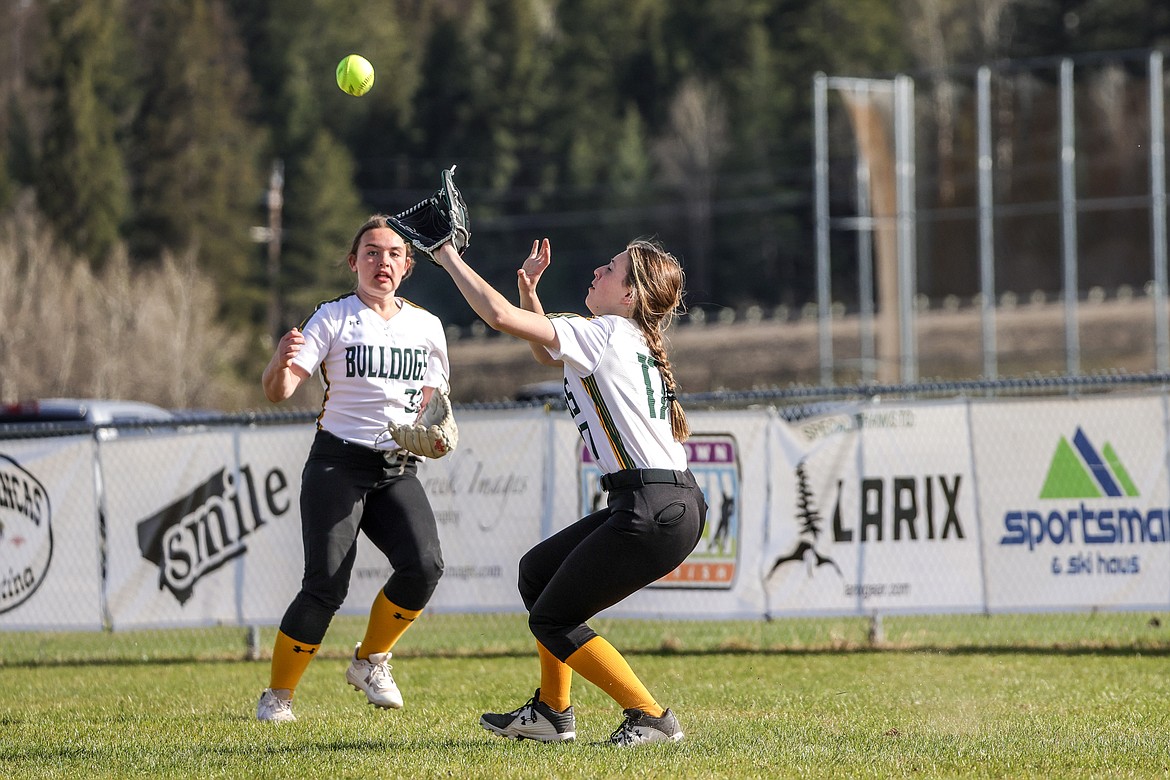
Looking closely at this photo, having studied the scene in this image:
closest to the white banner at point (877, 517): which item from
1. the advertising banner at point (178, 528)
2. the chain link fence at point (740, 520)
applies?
the chain link fence at point (740, 520)

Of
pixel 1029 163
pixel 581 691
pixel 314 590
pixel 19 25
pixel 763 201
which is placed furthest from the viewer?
pixel 19 25

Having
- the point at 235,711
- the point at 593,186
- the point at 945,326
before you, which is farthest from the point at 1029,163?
the point at 235,711

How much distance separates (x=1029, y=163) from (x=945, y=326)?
10431mm

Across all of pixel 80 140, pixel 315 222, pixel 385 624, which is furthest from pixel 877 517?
pixel 315 222

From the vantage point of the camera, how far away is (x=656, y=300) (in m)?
5.69

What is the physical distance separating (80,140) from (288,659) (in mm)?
59731

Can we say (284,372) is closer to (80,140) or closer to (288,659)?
(288,659)

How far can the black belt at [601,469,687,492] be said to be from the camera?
5.51 m

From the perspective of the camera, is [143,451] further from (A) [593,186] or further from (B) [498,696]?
(A) [593,186]

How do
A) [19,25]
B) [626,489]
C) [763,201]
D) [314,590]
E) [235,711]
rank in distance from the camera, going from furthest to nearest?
1. [19,25]
2. [763,201]
3. [235,711]
4. [314,590]
5. [626,489]

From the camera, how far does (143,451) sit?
33.9 feet

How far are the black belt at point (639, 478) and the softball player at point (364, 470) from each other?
4.67 ft

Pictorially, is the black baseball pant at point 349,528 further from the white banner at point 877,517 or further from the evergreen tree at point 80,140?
the evergreen tree at point 80,140

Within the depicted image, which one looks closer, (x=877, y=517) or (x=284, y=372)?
(x=284, y=372)
